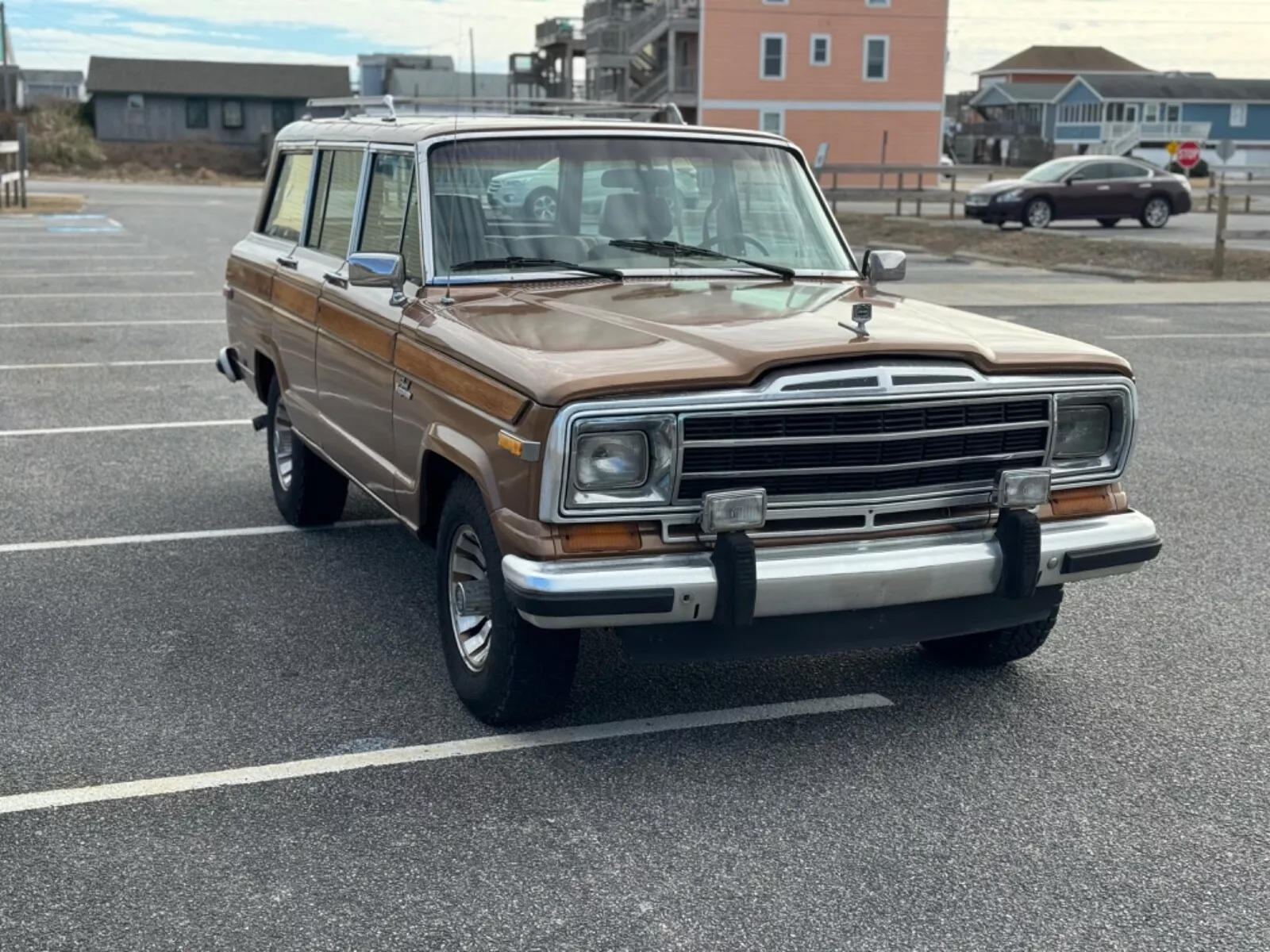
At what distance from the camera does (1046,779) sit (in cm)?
441

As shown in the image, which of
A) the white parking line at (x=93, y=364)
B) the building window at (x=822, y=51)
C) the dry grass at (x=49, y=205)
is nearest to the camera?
the white parking line at (x=93, y=364)

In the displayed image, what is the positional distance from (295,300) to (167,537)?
4.33ft

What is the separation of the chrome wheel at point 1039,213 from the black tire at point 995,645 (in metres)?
26.9

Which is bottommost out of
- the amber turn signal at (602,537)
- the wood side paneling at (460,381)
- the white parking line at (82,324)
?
the white parking line at (82,324)

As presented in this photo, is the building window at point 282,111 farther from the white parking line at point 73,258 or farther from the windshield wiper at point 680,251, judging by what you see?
the windshield wiper at point 680,251

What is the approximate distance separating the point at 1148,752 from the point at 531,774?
187cm

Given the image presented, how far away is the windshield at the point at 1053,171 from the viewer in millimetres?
31156

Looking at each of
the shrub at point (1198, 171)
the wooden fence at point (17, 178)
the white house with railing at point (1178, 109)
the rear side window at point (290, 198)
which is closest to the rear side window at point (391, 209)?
the rear side window at point (290, 198)

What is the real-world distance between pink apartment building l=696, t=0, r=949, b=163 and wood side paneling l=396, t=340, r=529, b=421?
51021 mm

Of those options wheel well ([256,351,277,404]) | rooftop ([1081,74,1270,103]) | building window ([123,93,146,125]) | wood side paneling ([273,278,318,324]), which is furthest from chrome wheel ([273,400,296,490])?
rooftop ([1081,74,1270,103])

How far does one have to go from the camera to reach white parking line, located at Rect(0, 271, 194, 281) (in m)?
20.2

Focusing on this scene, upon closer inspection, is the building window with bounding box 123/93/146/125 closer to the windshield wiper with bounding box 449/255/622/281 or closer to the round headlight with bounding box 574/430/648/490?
the windshield wiper with bounding box 449/255/622/281

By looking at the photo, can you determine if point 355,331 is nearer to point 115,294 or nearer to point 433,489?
point 433,489

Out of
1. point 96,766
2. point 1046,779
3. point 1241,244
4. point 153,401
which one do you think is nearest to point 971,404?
point 1046,779
